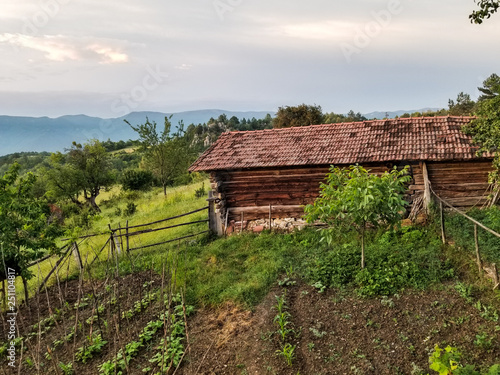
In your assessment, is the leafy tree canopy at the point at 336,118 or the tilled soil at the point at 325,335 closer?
the tilled soil at the point at 325,335

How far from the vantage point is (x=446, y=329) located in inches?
225

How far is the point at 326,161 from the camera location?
478 inches

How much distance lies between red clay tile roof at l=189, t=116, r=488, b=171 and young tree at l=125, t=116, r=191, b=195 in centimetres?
1211

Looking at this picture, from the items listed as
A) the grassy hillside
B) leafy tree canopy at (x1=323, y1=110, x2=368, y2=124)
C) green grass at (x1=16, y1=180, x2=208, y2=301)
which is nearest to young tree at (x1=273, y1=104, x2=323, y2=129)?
leafy tree canopy at (x1=323, y1=110, x2=368, y2=124)

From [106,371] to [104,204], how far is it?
26.5m

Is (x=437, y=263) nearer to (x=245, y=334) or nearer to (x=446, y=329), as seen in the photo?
(x=446, y=329)

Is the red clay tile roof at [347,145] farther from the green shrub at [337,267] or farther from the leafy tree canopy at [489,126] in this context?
the green shrub at [337,267]

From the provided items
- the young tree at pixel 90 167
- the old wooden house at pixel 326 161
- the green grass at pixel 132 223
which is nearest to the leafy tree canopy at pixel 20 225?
the green grass at pixel 132 223

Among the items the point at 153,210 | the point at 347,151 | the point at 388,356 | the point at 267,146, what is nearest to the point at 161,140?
the point at 153,210

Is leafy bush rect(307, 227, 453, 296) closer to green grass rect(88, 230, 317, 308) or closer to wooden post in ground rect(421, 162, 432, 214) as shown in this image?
green grass rect(88, 230, 317, 308)

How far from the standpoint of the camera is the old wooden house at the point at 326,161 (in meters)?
11.6

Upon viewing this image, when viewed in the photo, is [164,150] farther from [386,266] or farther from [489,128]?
[386,266]

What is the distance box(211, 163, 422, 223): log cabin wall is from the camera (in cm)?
1308

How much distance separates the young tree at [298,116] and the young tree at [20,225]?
3312 centimetres
